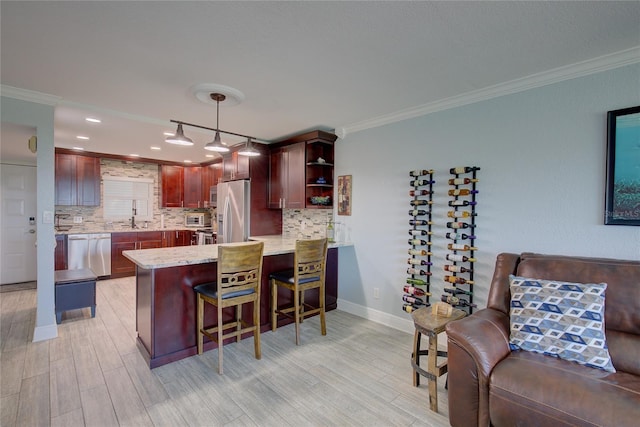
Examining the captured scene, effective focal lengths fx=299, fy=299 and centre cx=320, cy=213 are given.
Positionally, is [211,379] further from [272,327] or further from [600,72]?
[600,72]

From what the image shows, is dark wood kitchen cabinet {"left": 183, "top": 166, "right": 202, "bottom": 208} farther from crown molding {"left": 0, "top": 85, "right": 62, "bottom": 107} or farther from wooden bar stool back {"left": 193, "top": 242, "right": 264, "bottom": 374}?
wooden bar stool back {"left": 193, "top": 242, "right": 264, "bottom": 374}

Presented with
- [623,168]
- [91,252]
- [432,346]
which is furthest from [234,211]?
[623,168]

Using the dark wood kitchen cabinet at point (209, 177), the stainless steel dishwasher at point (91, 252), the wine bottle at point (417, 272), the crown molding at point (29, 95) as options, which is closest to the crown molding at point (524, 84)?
the wine bottle at point (417, 272)

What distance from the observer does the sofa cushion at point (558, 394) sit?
1.33 metres

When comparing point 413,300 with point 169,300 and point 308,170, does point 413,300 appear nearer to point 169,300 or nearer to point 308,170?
point 308,170

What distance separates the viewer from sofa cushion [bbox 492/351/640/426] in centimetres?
133

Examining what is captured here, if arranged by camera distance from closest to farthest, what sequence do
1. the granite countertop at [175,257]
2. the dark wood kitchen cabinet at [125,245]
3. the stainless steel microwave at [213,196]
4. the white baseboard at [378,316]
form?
the granite countertop at [175,257], the white baseboard at [378,316], the dark wood kitchen cabinet at [125,245], the stainless steel microwave at [213,196]

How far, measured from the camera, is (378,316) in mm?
3596

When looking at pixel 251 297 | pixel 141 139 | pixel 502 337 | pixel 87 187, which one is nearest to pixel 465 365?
Answer: pixel 502 337

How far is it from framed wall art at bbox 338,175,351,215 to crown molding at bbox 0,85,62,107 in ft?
10.3

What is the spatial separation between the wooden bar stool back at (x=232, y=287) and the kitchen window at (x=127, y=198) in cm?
461

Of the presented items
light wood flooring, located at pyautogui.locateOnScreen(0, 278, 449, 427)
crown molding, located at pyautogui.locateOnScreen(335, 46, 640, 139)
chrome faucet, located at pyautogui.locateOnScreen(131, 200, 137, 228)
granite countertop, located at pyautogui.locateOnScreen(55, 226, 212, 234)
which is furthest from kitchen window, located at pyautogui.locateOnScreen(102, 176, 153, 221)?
crown molding, located at pyautogui.locateOnScreen(335, 46, 640, 139)

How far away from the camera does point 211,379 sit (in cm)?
234

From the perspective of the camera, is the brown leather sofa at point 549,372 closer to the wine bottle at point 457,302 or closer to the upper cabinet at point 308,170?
the wine bottle at point 457,302
